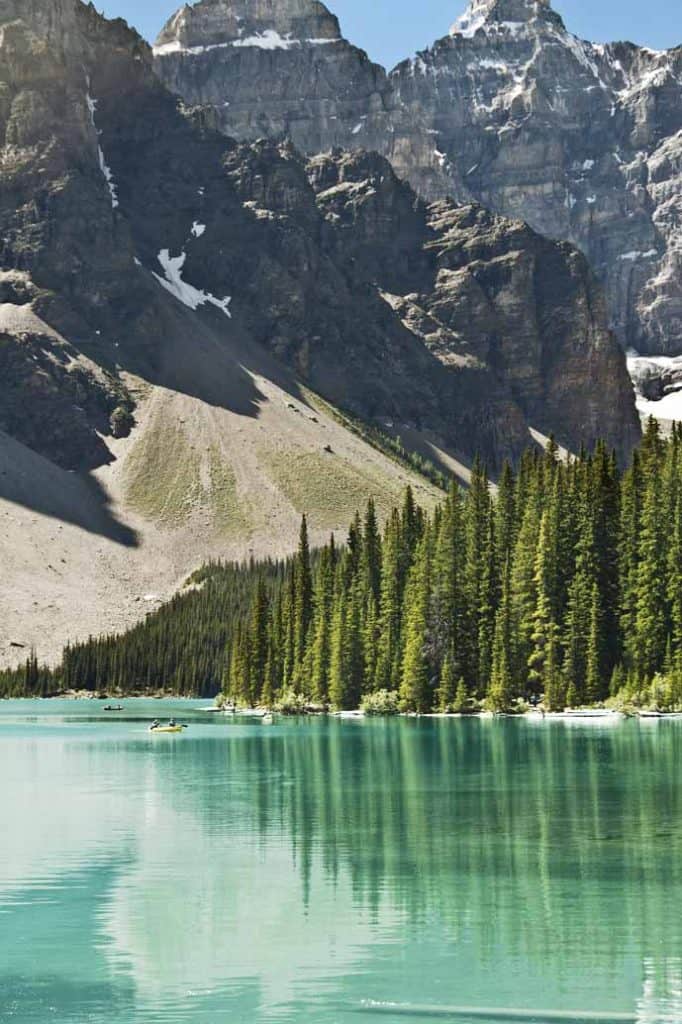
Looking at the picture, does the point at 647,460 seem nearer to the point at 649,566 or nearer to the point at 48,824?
the point at 649,566

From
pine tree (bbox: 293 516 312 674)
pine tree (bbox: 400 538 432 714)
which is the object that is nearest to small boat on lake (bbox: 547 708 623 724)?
pine tree (bbox: 400 538 432 714)

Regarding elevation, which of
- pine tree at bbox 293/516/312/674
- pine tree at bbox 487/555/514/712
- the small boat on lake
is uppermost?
pine tree at bbox 293/516/312/674

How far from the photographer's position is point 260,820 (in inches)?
2446

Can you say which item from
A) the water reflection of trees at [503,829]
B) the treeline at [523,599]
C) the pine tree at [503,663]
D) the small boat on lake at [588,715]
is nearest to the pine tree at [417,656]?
the treeline at [523,599]

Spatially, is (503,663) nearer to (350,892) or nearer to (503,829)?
(503,829)

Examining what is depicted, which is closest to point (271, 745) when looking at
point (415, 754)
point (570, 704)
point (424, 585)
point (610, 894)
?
point (415, 754)

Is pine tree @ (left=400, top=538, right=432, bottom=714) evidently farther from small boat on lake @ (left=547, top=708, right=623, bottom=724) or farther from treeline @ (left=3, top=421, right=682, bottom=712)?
small boat on lake @ (left=547, top=708, right=623, bottom=724)

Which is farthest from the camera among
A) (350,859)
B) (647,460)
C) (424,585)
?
(424,585)

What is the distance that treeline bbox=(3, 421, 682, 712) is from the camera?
4862 inches

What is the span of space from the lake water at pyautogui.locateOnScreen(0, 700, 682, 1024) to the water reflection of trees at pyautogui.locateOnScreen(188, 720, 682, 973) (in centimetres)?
13

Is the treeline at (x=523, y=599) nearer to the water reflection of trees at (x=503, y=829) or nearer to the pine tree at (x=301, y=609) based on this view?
the pine tree at (x=301, y=609)

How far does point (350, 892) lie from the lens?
147 feet

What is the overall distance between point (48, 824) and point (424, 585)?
276 ft

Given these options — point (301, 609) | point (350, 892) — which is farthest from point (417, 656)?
point (350, 892)
